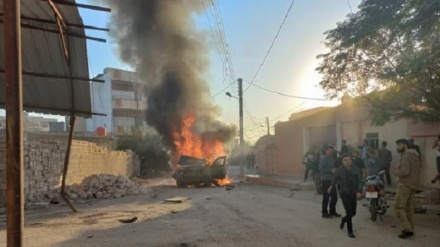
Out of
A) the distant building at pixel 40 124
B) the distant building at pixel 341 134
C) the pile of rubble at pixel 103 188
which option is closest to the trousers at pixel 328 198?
the distant building at pixel 341 134

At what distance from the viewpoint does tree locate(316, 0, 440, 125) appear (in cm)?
755

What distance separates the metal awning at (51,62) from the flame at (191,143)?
18.2m

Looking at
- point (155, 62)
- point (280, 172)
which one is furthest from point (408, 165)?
point (155, 62)

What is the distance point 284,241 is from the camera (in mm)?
6820

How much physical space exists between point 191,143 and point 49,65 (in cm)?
1994

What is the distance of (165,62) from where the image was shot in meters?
27.9

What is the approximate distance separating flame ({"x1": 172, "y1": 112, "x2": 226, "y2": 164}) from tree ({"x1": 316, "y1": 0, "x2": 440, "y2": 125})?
17.9 meters

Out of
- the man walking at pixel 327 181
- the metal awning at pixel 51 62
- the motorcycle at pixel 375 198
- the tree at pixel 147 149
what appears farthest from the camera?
the tree at pixel 147 149

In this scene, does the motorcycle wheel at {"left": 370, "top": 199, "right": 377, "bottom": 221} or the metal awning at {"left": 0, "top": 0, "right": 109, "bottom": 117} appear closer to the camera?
the metal awning at {"left": 0, "top": 0, "right": 109, "bottom": 117}

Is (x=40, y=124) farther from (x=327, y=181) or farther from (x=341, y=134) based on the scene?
(x=327, y=181)

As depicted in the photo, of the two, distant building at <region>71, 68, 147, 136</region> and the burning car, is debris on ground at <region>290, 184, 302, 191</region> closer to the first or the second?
the burning car

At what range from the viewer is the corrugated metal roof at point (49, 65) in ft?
26.1

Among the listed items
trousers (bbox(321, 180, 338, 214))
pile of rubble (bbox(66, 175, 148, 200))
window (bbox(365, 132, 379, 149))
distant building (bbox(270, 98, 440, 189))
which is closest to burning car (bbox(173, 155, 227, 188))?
pile of rubble (bbox(66, 175, 148, 200))

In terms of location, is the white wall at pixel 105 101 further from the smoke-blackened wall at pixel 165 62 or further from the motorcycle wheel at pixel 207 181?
the motorcycle wheel at pixel 207 181
